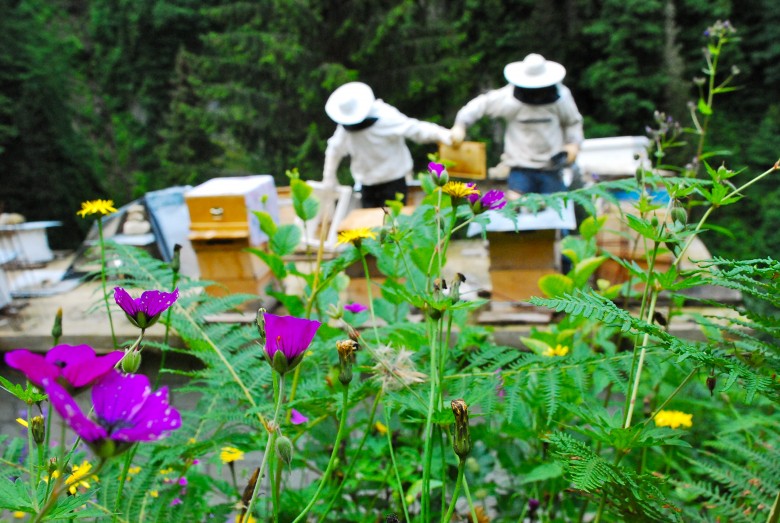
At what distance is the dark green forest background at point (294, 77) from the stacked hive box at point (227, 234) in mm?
4448

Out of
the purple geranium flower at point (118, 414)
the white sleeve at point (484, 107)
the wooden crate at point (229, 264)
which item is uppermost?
the white sleeve at point (484, 107)

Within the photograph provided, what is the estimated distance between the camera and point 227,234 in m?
2.46

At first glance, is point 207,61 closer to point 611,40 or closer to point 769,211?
point 611,40

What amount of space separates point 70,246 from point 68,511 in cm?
823

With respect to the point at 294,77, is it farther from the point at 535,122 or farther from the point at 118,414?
the point at 118,414

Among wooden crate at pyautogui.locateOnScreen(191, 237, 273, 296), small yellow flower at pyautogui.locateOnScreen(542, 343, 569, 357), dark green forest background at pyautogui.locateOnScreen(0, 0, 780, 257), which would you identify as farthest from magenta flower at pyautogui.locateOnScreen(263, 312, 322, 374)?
dark green forest background at pyautogui.locateOnScreen(0, 0, 780, 257)

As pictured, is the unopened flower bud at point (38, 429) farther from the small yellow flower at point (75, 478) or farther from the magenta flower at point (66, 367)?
the magenta flower at point (66, 367)

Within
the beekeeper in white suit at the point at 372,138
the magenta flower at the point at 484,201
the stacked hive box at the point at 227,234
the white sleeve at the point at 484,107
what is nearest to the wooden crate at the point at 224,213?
the stacked hive box at the point at 227,234

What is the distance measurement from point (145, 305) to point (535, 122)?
264 cm

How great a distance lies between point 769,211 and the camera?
6.59m

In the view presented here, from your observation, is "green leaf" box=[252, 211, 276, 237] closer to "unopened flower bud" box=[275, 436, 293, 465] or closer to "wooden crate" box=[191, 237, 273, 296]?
"unopened flower bud" box=[275, 436, 293, 465]

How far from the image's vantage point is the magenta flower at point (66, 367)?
1.00ft

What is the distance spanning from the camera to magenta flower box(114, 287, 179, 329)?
441 mm

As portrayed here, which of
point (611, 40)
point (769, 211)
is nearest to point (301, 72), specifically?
point (611, 40)
